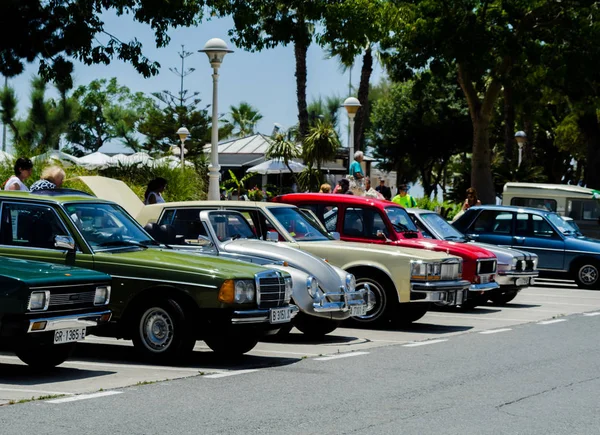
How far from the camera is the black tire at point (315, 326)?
1400 centimetres

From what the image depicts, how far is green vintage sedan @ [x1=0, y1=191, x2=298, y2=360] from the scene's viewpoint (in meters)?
11.2

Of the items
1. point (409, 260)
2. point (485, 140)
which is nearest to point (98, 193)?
point (409, 260)

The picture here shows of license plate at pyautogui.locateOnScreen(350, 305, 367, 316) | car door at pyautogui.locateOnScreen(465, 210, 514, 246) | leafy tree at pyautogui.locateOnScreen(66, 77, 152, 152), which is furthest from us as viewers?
leafy tree at pyautogui.locateOnScreen(66, 77, 152, 152)

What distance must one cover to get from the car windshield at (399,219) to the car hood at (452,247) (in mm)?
221

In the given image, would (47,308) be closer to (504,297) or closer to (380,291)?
(380,291)

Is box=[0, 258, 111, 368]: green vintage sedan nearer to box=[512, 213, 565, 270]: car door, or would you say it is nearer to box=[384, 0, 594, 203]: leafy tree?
box=[512, 213, 565, 270]: car door

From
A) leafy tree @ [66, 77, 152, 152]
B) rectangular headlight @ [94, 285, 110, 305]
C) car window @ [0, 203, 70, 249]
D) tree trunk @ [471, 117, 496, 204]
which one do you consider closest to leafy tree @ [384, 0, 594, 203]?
tree trunk @ [471, 117, 496, 204]

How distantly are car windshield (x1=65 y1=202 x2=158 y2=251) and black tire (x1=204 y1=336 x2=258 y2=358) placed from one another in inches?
51.7

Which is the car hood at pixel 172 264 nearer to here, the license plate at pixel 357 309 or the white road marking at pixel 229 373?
the white road marking at pixel 229 373

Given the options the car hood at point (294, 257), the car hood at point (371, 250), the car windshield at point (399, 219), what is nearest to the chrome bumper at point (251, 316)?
the car hood at point (294, 257)

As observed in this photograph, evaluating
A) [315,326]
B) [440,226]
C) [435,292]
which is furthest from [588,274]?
[315,326]

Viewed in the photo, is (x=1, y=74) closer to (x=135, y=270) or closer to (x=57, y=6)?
(x=57, y=6)

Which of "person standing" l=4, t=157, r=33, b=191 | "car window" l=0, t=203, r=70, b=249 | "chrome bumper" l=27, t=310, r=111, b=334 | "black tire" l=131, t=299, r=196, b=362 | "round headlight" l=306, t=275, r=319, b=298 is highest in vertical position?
"person standing" l=4, t=157, r=33, b=191

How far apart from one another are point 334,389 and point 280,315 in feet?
5.73
